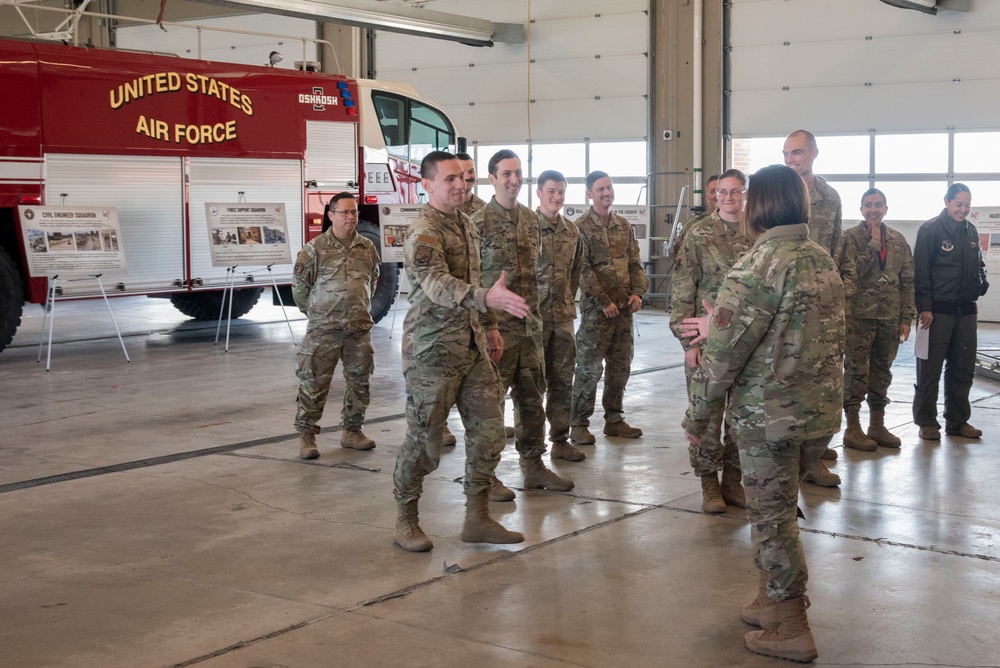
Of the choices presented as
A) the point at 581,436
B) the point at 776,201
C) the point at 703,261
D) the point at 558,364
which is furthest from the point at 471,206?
the point at 776,201

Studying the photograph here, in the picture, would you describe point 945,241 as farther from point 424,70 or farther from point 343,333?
point 424,70

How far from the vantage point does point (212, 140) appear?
42.4ft

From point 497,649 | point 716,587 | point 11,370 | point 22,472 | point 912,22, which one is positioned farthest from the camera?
point 912,22

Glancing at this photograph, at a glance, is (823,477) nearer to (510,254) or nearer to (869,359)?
(869,359)

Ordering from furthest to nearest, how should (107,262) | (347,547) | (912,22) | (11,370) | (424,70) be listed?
(424,70), (912,22), (107,262), (11,370), (347,547)

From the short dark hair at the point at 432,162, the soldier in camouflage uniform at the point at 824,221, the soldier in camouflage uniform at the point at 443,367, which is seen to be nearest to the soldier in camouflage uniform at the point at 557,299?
the soldier in camouflage uniform at the point at 824,221

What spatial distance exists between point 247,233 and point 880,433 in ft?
26.6

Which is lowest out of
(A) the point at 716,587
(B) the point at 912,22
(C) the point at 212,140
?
(A) the point at 716,587

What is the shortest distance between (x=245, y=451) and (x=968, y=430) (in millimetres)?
4975

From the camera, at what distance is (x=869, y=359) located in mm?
7246

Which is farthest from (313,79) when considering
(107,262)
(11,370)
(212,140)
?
(11,370)

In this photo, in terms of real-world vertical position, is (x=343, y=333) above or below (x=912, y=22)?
below

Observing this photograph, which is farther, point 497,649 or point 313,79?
point 313,79

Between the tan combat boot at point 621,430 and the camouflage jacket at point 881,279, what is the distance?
167 cm
